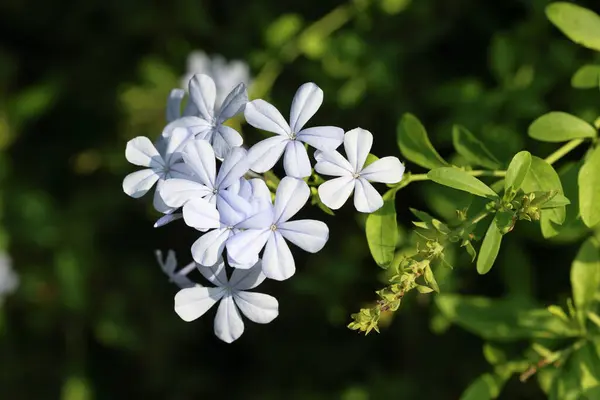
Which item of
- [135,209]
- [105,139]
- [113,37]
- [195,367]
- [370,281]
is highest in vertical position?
[113,37]

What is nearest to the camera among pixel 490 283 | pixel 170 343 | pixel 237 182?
pixel 237 182

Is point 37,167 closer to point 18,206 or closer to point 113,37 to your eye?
point 18,206

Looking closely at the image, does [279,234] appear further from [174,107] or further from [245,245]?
[174,107]

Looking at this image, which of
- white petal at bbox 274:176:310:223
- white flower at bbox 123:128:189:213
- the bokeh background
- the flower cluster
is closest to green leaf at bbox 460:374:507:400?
the bokeh background

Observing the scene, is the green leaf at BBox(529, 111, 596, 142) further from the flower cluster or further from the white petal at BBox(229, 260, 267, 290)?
the white petal at BBox(229, 260, 267, 290)

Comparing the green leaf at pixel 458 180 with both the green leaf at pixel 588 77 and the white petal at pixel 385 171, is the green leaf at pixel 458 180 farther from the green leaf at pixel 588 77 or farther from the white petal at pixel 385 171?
the green leaf at pixel 588 77

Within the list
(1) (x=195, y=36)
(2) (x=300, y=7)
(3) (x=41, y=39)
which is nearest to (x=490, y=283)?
(2) (x=300, y=7)

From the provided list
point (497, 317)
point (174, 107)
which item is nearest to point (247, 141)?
point (174, 107)
